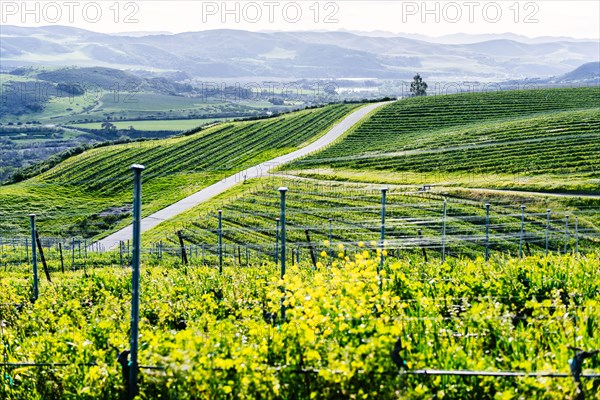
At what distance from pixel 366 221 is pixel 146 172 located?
147ft

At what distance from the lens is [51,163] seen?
82.5 m

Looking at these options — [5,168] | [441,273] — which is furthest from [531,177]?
[5,168]

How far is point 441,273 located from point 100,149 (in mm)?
78635

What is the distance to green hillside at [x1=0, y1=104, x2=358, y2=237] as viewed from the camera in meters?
55.7

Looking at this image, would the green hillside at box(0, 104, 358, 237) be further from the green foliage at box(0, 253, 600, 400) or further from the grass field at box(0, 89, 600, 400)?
the green foliage at box(0, 253, 600, 400)

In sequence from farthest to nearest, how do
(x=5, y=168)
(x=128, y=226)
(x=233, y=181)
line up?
(x=5, y=168)
(x=233, y=181)
(x=128, y=226)

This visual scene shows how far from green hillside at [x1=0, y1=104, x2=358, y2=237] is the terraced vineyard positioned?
5.84 metres

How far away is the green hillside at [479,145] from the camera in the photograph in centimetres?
5009

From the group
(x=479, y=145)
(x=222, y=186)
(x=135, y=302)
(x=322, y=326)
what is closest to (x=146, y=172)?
(x=222, y=186)

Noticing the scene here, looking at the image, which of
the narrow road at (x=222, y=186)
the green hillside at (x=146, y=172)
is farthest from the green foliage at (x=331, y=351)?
the narrow road at (x=222, y=186)

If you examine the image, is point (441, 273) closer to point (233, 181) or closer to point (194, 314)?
point (194, 314)

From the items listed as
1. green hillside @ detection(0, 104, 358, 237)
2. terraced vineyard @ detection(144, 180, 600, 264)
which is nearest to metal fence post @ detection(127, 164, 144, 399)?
terraced vineyard @ detection(144, 180, 600, 264)

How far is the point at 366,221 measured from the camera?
3244cm

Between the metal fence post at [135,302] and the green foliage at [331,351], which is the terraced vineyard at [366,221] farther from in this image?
the metal fence post at [135,302]
